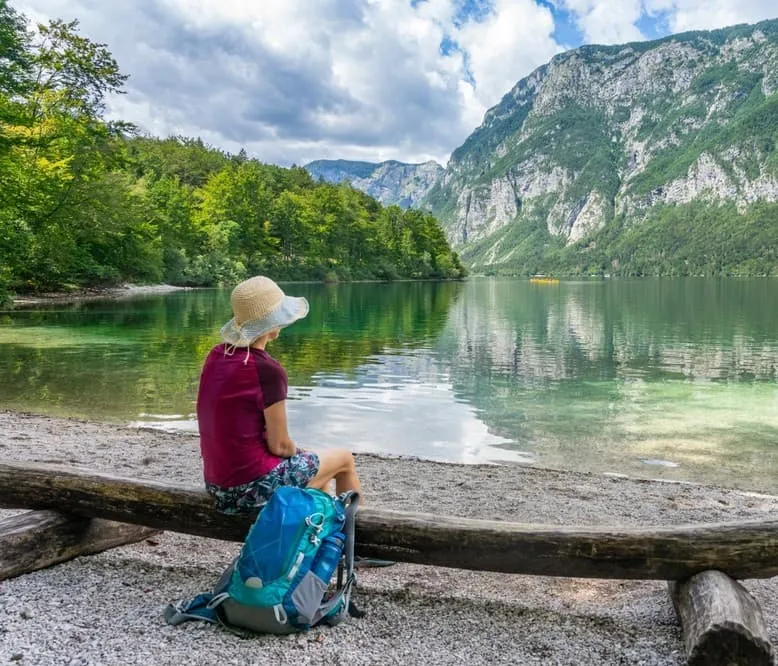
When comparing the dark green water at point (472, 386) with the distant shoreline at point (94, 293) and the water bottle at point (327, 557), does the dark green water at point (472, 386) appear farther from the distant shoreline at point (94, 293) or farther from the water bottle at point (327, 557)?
the distant shoreline at point (94, 293)

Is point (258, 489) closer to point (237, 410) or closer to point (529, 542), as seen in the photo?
point (237, 410)

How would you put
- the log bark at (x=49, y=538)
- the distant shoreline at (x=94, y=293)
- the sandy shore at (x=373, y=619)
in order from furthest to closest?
the distant shoreline at (x=94, y=293) → the log bark at (x=49, y=538) → the sandy shore at (x=373, y=619)

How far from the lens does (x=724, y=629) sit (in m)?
3.68

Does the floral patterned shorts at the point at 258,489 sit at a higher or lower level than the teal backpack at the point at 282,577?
higher

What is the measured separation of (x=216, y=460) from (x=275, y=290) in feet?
4.17

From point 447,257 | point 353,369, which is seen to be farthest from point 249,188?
point 353,369

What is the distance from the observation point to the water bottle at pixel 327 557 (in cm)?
427

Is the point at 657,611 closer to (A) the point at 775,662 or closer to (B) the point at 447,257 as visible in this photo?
(A) the point at 775,662

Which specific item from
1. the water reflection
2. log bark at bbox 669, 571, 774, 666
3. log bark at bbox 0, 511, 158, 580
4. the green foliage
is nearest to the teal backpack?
log bark at bbox 0, 511, 158, 580

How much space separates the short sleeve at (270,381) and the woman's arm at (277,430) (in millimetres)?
43

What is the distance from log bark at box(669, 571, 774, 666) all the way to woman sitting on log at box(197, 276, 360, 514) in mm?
2696

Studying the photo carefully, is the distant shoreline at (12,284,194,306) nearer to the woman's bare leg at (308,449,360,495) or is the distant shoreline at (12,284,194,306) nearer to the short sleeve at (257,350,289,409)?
the woman's bare leg at (308,449,360,495)

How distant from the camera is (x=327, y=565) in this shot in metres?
4.30

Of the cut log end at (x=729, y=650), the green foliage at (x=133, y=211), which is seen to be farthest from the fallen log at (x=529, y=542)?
the green foliage at (x=133, y=211)
